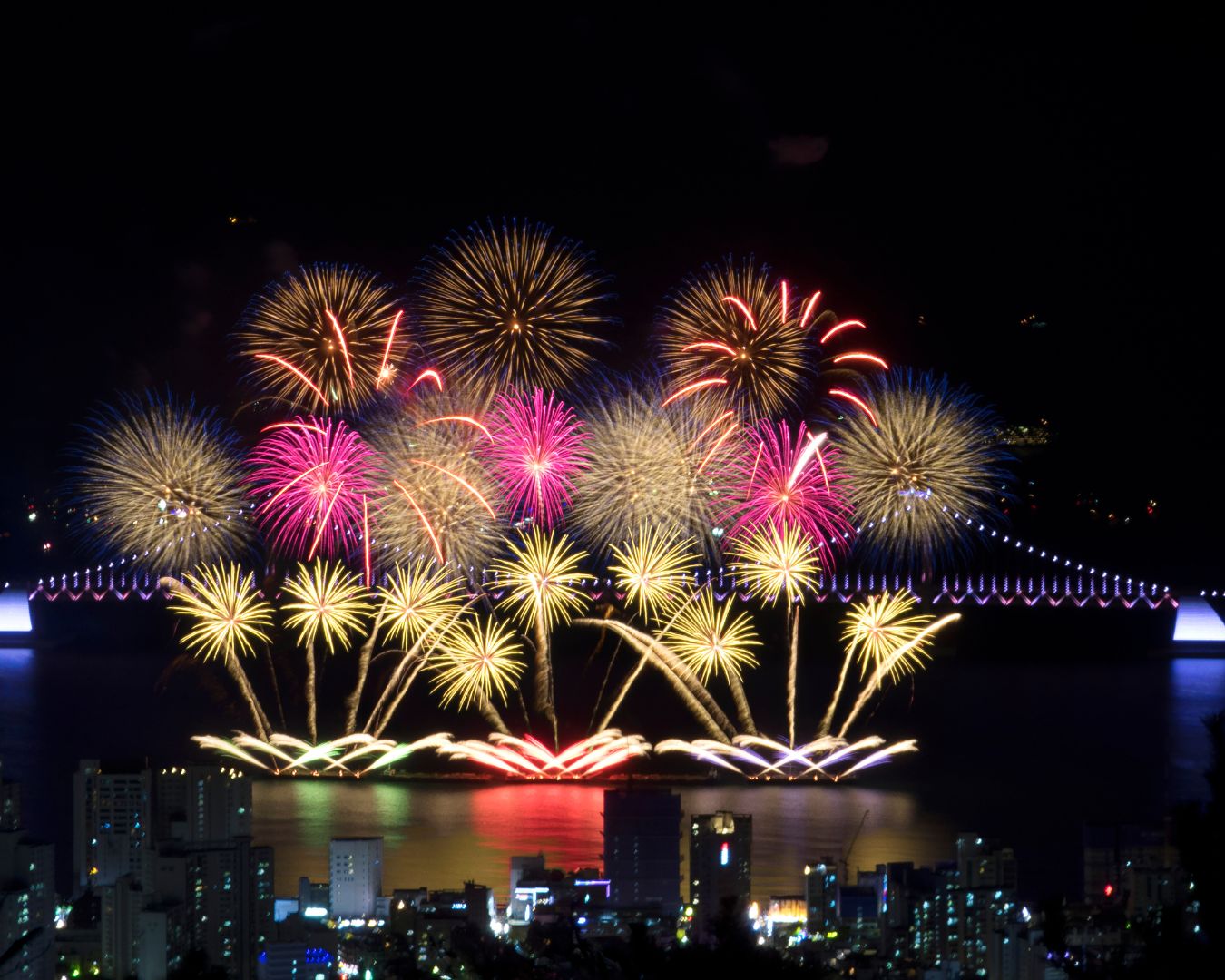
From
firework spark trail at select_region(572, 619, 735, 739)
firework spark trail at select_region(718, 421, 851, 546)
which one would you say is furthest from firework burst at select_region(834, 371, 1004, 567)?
firework spark trail at select_region(572, 619, 735, 739)

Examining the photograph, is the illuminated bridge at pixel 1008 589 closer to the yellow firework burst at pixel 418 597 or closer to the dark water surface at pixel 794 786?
the dark water surface at pixel 794 786

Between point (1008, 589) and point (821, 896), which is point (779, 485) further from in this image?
point (1008, 589)

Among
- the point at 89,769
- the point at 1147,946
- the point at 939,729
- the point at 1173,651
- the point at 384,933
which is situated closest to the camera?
the point at 1147,946

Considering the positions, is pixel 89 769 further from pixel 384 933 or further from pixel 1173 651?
pixel 1173 651

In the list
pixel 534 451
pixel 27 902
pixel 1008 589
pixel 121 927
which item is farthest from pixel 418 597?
pixel 1008 589

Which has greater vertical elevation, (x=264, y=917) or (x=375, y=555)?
(x=375, y=555)

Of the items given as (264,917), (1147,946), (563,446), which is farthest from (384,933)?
(1147,946)

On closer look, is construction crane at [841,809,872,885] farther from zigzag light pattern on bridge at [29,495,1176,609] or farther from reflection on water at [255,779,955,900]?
zigzag light pattern on bridge at [29,495,1176,609]
